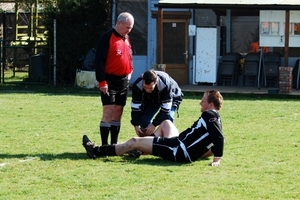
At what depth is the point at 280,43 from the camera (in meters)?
22.0

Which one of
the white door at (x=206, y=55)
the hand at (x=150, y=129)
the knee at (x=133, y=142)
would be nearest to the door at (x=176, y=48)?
the white door at (x=206, y=55)

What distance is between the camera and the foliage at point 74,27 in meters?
24.2

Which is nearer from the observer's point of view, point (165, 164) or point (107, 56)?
point (165, 164)

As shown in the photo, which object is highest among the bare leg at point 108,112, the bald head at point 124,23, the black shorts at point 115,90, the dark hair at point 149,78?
the bald head at point 124,23

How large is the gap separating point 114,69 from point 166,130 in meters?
1.15

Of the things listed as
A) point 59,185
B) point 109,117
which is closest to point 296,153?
point 109,117

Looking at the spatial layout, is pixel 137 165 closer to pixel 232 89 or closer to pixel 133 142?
pixel 133 142

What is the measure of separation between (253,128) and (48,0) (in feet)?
54.3

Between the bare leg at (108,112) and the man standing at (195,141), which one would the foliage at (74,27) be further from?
the man standing at (195,141)

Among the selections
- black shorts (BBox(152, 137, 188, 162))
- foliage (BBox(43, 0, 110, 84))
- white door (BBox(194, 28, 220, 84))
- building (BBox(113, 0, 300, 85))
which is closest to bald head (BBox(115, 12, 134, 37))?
black shorts (BBox(152, 137, 188, 162))

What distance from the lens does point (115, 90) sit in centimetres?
1036

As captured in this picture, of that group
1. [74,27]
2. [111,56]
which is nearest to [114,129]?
[111,56]

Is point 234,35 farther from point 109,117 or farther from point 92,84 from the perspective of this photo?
point 109,117

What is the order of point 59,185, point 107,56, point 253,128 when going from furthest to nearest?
point 253,128, point 107,56, point 59,185
